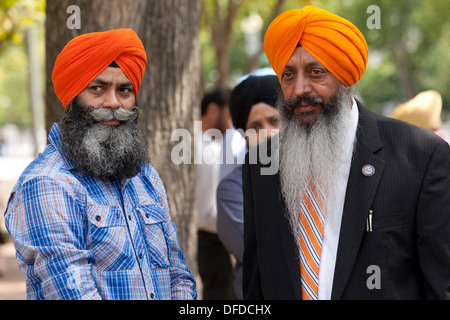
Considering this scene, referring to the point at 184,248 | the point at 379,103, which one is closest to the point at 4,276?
the point at 184,248

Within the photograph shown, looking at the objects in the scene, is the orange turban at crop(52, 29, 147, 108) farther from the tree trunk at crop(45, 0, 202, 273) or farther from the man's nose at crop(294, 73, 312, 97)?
the tree trunk at crop(45, 0, 202, 273)

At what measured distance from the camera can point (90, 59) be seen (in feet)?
9.23

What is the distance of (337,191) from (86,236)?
3.51ft

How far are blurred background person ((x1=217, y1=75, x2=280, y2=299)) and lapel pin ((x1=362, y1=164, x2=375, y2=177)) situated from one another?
129 centimetres

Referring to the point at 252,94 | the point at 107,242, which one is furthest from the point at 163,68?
the point at 107,242

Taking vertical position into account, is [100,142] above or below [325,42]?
below

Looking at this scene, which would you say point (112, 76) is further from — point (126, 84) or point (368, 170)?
point (368, 170)

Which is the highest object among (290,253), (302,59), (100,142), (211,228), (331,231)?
(302,59)

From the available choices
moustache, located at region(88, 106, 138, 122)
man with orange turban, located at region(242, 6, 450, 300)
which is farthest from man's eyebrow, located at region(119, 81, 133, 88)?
man with orange turban, located at region(242, 6, 450, 300)

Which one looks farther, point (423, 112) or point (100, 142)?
point (423, 112)

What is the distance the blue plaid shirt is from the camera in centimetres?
247

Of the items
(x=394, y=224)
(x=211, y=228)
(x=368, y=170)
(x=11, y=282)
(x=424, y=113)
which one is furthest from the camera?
(x=11, y=282)

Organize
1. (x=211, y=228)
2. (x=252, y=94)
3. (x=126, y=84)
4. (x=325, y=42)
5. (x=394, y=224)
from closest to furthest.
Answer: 1. (x=394, y=224)
2. (x=325, y=42)
3. (x=126, y=84)
4. (x=252, y=94)
5. (x=211, y=228)

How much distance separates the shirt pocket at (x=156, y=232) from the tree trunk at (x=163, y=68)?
1523 mm
